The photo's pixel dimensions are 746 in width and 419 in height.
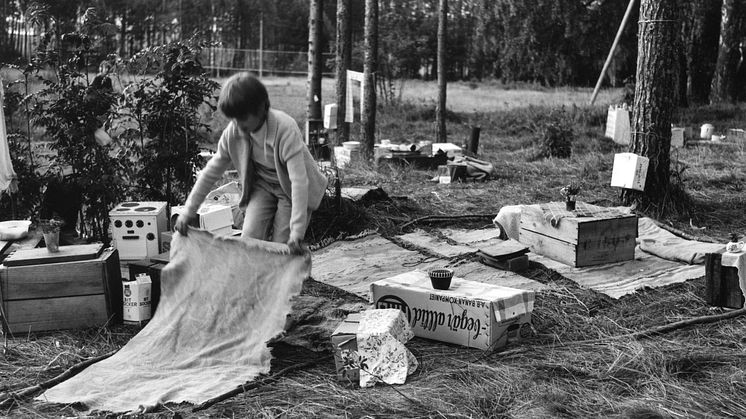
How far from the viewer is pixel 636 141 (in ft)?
28.5

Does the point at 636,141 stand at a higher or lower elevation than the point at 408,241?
higher

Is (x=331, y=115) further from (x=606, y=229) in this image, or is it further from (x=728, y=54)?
(x=728, y=54)

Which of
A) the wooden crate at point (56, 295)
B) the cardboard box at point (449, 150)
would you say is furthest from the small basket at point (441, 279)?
the cardboard box at point (449, 150)

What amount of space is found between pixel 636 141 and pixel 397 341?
17.0ft

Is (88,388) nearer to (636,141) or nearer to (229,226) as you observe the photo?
(229,226)

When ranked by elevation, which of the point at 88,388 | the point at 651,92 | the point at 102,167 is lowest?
the point at 88,388

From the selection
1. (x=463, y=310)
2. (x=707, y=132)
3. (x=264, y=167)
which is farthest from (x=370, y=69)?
(x=463, y=310)

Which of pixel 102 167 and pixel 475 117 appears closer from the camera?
pixel 102 167

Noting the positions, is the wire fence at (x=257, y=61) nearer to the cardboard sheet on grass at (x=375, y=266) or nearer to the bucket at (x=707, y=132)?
the bucket at (x=707, y=132)

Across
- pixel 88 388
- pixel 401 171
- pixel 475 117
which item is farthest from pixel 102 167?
pixel 475 117

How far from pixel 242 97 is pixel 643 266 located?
3.91 metres

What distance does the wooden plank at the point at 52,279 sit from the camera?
5.18 m

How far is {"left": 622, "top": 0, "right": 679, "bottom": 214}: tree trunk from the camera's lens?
8562 millimetres

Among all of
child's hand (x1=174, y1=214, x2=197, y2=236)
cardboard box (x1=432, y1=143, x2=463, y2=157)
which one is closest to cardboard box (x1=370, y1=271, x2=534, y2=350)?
child's hand (x1=174, y1=214, x2=197, y2=236)
